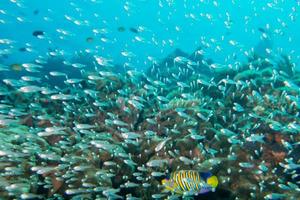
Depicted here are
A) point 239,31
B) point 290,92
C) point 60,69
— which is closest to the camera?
point 290,92

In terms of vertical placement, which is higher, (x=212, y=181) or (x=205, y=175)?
(x=205, y=175)

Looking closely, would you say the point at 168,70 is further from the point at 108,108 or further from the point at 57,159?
the point at 57,159

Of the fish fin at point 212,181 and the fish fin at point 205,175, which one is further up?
the fish fin at point 205,175

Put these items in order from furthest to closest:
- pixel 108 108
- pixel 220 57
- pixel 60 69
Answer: pixel 220 57
pixel 60 69
pixel 108 108

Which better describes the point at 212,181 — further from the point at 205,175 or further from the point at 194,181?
the point at 194,181

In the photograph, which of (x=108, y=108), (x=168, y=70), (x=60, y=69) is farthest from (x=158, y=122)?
(x=60, y=69)

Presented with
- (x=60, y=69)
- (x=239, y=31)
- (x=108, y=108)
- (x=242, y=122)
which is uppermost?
(x=239, y=31)

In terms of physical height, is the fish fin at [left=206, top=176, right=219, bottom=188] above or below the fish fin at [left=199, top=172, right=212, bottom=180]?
below

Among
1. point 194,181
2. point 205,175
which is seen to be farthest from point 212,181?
point 194,181

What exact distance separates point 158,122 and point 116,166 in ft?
9.04

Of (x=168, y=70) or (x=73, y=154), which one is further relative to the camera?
(x=168, y=70)

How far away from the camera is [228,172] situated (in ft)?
22.9

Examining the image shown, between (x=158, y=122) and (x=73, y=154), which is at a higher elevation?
(x=158, y=122)

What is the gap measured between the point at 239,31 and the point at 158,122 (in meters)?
111
